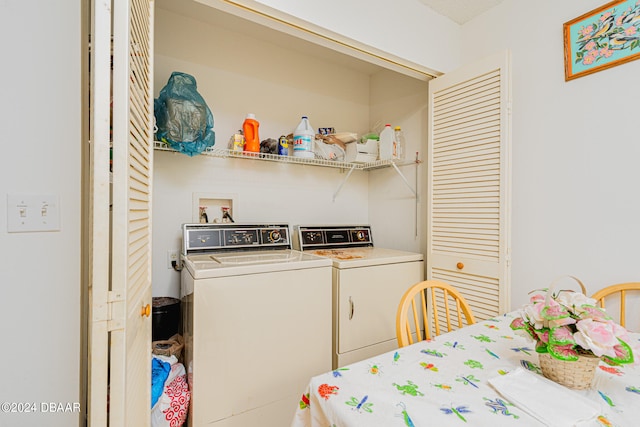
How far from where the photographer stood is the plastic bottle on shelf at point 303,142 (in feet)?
7.42

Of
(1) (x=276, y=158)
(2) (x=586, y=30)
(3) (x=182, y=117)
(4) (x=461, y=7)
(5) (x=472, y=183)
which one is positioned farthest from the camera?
(1) (x=276, y=158)

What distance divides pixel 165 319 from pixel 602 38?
281 centimetres

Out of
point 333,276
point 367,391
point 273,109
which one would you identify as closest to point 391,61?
point 273,109

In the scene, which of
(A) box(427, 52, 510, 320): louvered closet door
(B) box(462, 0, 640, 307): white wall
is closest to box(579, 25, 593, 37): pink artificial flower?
(B) box(462, 0, 640, 307): white wall

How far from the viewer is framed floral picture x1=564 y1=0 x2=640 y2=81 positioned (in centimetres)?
140

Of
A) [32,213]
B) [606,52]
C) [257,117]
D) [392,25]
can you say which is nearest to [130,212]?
[32,213]

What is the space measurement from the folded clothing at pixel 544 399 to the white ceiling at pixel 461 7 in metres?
2.11

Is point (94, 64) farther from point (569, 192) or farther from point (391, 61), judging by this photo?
point (569, 192)

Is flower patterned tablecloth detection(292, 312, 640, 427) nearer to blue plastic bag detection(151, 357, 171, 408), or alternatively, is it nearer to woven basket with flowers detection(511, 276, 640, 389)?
woven basket with flowers detection(511, 276, 640, 389)

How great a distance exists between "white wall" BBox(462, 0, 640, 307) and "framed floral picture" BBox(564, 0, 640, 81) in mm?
42

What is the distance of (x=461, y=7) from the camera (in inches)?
78.0

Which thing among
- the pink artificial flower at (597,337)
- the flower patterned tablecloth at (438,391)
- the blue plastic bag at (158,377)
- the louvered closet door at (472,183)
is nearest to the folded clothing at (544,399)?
the flower patterned tablecloth at (438,391)

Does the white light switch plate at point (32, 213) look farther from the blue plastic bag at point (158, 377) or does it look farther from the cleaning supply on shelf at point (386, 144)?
the cleaning supply on shelf at point (386, 144)

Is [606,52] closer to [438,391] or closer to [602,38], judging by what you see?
[602,38]
